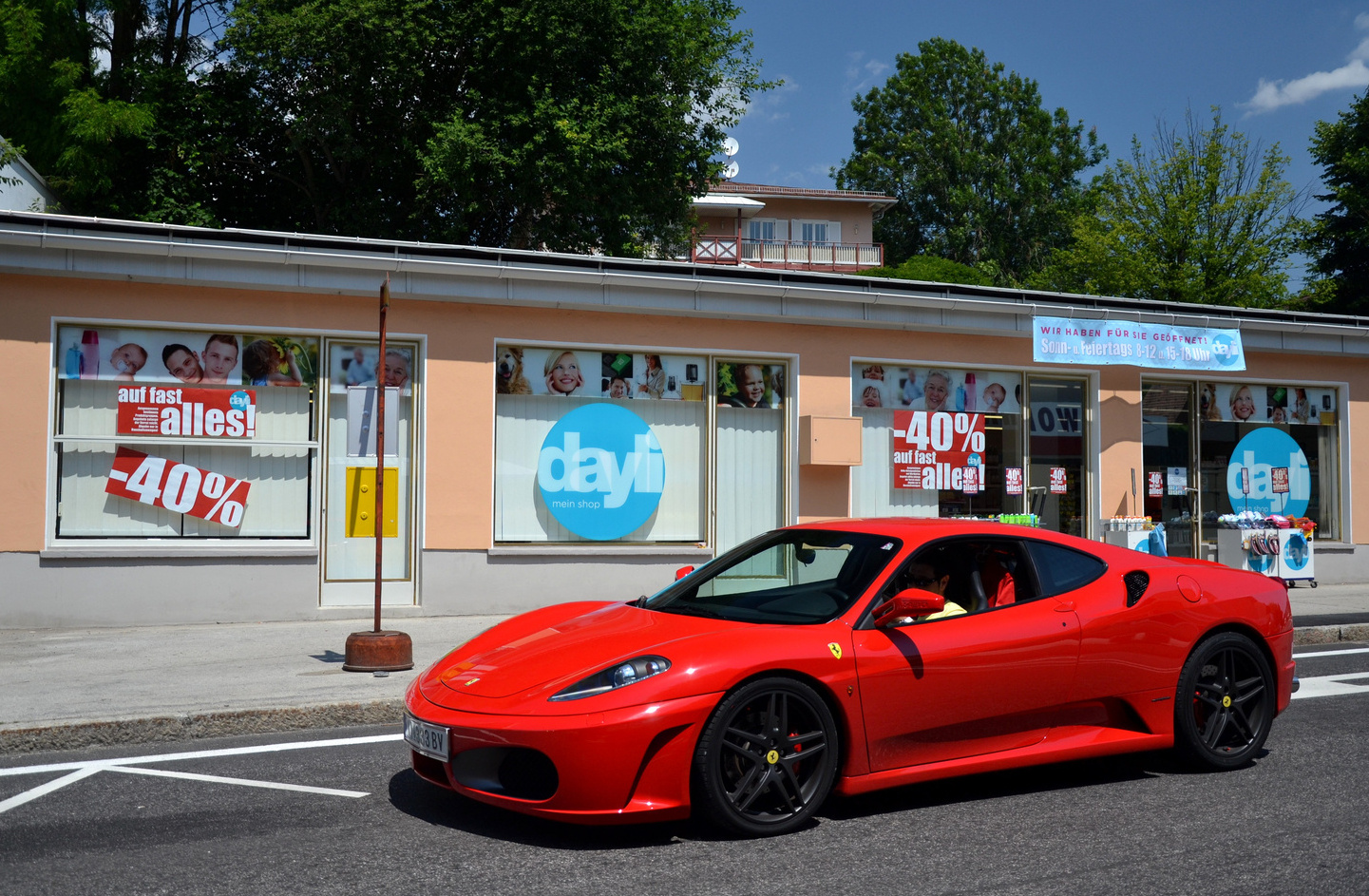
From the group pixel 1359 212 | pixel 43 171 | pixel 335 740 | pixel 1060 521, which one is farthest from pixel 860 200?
pixel 335 740

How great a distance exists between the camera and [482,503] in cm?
1186

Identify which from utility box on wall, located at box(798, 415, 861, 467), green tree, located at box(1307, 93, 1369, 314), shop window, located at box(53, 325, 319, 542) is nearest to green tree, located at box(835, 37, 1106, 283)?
green tree, located at box(1307, 93, 1369, 314)

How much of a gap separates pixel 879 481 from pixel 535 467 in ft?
14.0

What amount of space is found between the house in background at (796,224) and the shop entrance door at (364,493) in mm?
40705

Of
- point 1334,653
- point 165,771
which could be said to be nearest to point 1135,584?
point 165,771

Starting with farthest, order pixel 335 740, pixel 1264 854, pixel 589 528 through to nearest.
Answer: pixel 589 528
pixel 335 740
pixel 1264 854

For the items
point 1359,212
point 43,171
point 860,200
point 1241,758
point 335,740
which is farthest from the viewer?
point 860,200

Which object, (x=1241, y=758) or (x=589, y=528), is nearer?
(x=1241, y=758)

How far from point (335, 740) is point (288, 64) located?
23325 millimetres

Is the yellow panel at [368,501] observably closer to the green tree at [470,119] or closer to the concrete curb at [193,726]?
the concrete curb at [193,726]

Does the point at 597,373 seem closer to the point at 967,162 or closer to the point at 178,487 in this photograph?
the point at 178,487

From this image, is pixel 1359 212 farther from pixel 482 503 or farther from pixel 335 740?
pixel 335 740

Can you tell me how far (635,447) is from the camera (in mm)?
12562

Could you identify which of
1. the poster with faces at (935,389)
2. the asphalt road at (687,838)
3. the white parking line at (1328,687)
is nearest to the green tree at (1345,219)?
the poster with faces at (935,389)
